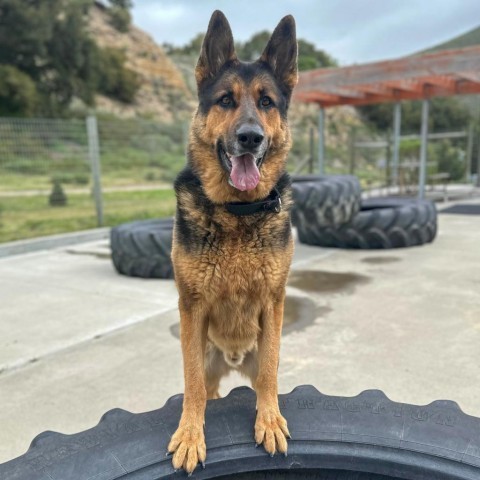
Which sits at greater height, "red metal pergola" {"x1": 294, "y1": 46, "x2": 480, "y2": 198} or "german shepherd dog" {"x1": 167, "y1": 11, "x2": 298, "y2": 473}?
"red metal pergola" {"x1": 294, "y1": 46, "x2": 480, "y2": 198}

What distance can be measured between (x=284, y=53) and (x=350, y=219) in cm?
578

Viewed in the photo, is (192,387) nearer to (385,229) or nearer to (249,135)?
(249,135)

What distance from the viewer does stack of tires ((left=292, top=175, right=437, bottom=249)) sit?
24.4 ft

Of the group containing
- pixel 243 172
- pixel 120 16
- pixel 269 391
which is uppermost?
pixel 120 16

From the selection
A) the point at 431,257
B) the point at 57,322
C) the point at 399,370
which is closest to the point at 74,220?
the point at 57,322

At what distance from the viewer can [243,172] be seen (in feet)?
6.77

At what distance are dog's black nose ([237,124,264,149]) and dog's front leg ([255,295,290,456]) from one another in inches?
29.1

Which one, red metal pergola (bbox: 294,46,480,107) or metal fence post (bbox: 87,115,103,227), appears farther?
red metal pergola (bbox: 294,46,480,107)

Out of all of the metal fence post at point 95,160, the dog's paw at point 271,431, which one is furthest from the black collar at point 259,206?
the metal fence post at point 95,160

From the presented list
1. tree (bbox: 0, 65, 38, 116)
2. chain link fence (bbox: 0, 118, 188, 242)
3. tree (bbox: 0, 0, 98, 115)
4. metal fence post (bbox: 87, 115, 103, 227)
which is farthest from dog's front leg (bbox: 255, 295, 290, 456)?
tree (bbox: 0, 0, 98, 115)

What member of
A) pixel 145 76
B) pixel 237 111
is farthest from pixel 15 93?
pixel 237 111

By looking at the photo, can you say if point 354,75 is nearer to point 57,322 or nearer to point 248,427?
point 57,322

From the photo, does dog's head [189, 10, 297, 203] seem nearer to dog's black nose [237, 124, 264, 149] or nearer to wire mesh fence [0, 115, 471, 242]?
dog's black nose [237, 124, 264, 149]

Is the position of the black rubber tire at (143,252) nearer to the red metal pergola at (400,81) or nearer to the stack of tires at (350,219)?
the stack of tires at (350,219)
